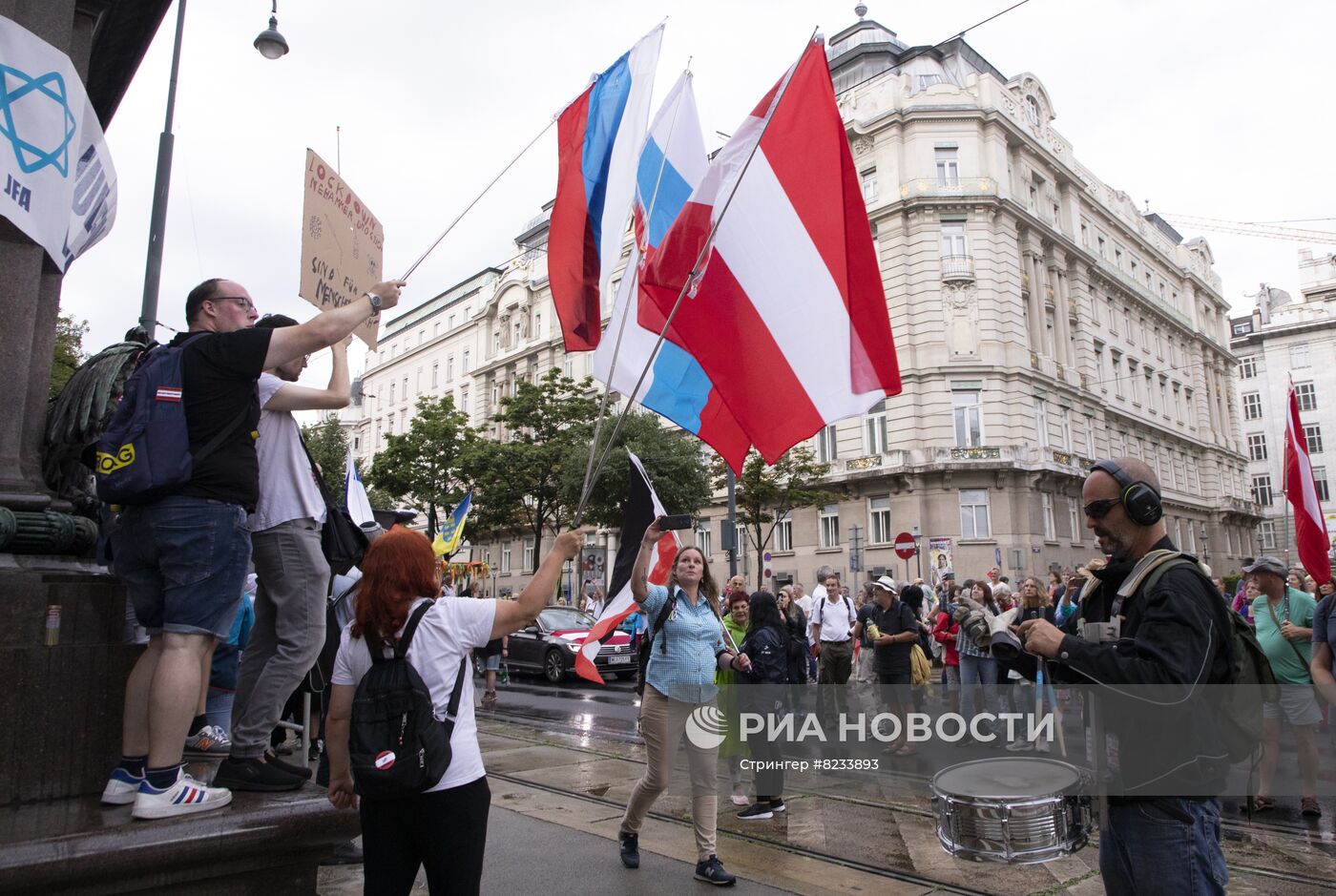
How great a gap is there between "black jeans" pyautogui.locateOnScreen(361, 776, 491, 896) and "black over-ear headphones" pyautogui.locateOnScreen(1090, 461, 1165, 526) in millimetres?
2174

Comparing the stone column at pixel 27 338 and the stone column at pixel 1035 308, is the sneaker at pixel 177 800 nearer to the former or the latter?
the stone column at pixel 27 338

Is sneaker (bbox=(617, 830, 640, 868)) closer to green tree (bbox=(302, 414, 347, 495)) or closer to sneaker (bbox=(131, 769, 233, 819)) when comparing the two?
sneaker (bbox=(131, 769, 233, 819))

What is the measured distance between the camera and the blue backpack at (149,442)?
311 cm

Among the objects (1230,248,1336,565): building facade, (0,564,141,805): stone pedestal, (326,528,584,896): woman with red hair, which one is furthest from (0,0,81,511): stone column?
(1230,248,1336,565): building facade

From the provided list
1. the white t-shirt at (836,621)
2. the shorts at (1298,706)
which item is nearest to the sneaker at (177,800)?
the shorts at (1298,706)

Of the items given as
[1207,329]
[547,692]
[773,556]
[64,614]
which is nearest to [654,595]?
[64,614]

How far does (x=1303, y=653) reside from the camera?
24.0ft

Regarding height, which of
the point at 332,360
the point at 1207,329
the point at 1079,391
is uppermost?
the point at 1207,329

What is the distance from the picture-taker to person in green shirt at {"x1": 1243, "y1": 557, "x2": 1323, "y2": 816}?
6.93 m

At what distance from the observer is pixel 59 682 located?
3398 mm

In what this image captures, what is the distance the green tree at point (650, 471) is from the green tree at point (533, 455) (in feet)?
4.60

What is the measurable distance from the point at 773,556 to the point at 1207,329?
38298 millimetres

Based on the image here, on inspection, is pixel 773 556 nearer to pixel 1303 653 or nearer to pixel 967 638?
pixel 967 638

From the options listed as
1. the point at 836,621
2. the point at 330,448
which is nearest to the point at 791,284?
the point at 836,621
